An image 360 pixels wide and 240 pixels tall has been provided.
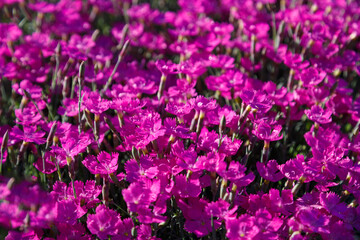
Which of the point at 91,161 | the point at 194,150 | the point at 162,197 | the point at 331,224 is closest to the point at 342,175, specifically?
the point at 331,224

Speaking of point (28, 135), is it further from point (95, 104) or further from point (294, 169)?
point (294, 169)

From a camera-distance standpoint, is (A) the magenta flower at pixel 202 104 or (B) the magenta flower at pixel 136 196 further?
(A) the magenta flower at pixel 202 104

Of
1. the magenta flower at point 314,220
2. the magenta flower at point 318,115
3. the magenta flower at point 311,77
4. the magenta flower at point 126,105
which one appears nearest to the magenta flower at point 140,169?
the magenta flower at point 126,105

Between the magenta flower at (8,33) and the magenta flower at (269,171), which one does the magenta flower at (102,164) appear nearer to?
the magenta flower at (269,171)

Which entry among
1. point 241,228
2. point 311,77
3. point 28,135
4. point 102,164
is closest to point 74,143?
point 102,164

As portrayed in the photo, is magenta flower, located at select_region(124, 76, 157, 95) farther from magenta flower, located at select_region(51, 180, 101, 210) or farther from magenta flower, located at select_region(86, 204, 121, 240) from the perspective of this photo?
magenta flower, located at select_region(86, 204, 121, 240)

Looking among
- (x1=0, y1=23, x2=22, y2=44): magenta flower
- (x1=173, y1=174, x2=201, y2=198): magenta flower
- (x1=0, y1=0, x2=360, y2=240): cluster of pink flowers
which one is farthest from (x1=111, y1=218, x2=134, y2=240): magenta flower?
(x1=0, y1=23, x2=22, y2=44): magenta flower
